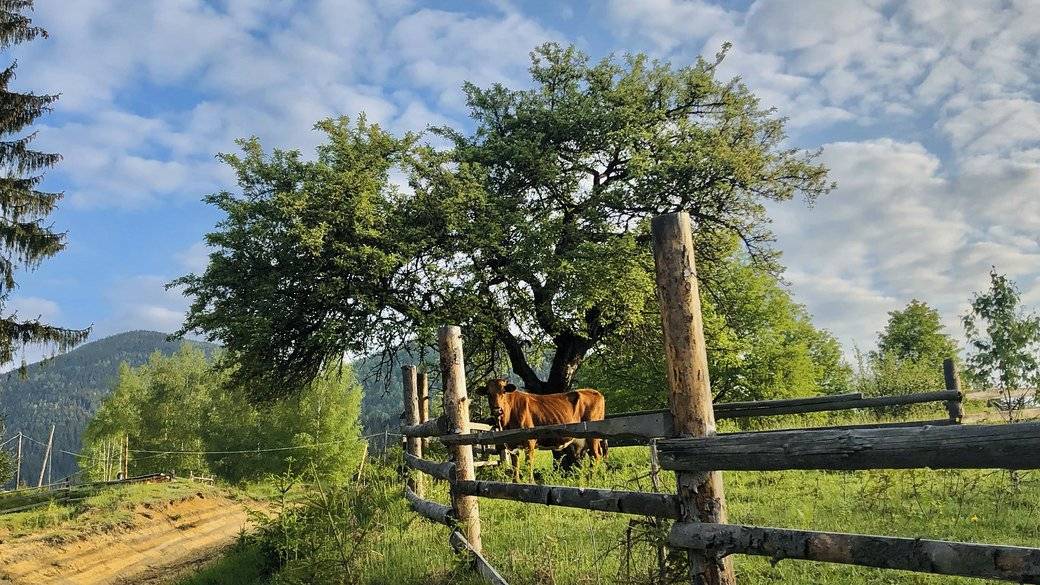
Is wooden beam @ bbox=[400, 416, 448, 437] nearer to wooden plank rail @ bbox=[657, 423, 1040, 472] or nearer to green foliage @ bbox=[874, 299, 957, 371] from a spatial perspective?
wooden plank rail @ bbox=[657, 423, 1040, 472]

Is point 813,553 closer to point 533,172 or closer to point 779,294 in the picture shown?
point 533,172

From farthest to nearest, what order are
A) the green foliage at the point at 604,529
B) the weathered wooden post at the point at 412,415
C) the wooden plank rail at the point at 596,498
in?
the weathered wooden post at the point at 412,415 < the green foliage at the point at 604,529 < the wooden plank rail at the point at 596,498

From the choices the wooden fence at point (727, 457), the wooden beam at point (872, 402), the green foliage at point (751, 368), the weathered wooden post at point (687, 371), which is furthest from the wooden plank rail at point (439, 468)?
the green foliage at point (751, 368)

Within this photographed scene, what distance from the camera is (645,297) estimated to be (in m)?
18.1

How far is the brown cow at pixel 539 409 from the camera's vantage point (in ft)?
42.3

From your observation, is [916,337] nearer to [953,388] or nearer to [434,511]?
[953,388]

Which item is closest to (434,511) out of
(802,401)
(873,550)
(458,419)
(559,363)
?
(458,419)

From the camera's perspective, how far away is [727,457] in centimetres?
374

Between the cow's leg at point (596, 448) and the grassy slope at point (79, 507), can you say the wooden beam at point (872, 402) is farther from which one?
the grassy slope at point (79, 507)

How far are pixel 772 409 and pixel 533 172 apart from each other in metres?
9.07

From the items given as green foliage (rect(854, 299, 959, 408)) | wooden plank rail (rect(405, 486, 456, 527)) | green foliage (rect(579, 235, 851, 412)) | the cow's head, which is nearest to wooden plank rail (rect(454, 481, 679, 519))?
wooden plank rail (rect(405, 486, 456, 527))

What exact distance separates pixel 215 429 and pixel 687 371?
6480 cm

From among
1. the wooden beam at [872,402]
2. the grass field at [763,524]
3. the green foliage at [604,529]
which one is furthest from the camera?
the wooden beam at [872,402]

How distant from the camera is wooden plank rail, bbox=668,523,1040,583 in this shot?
288cm
